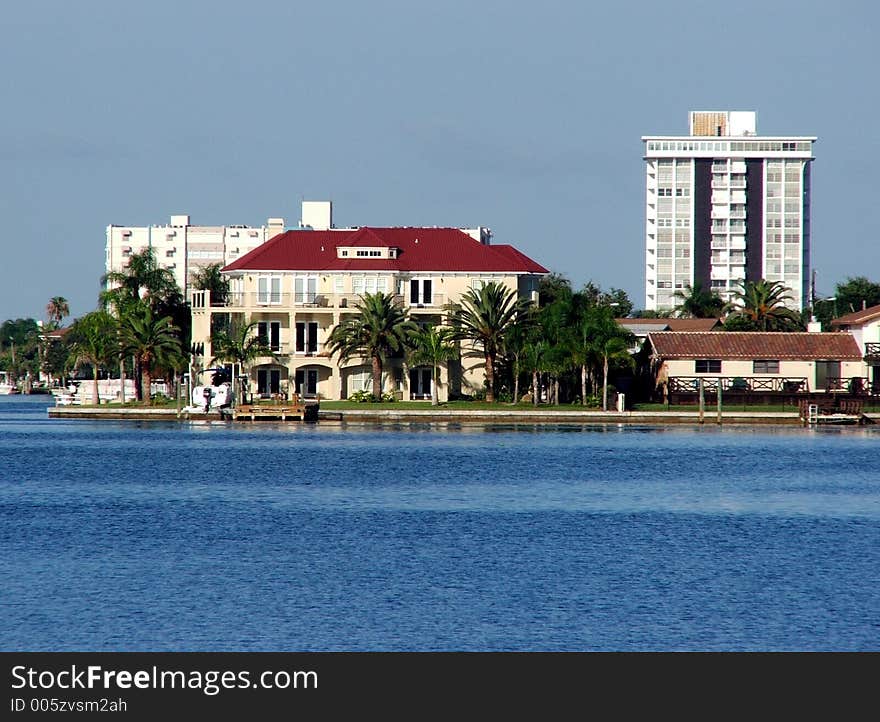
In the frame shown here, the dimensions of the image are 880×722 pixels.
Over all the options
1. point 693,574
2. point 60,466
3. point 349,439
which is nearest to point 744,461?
point 349,439

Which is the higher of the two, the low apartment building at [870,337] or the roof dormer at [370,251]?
the roof dormer at [370,251]

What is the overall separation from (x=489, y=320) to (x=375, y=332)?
294 inches

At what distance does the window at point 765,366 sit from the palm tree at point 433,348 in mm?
19150

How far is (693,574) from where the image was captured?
34500mm

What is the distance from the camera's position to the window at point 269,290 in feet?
355

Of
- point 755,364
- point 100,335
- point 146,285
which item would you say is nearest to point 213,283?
point 146,285

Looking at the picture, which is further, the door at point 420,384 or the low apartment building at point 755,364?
the door at point 420,384

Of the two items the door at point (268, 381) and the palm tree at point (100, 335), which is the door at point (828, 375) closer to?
the door at point (268, 381)

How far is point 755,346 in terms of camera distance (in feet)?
331

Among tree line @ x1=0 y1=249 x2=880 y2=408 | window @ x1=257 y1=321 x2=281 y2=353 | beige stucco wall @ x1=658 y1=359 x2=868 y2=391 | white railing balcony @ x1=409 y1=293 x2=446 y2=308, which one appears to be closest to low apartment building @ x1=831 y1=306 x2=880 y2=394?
beige stucco wall @ x1=658 y1=359 x2=868 y2=391

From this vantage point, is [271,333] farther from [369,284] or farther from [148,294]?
[148,294]

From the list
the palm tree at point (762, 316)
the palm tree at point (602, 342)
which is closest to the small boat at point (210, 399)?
the palm tree at point (602, 342)

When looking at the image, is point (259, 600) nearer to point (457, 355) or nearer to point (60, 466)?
point (60, 466)

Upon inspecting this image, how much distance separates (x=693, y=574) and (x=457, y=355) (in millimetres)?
69943
